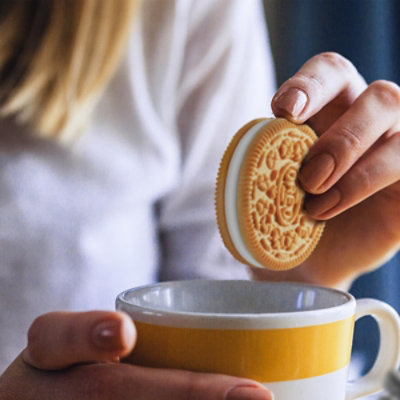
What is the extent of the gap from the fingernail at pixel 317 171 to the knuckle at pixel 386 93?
0.11 meters

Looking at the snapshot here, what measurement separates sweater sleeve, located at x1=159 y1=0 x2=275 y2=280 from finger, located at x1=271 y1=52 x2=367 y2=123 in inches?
19.0

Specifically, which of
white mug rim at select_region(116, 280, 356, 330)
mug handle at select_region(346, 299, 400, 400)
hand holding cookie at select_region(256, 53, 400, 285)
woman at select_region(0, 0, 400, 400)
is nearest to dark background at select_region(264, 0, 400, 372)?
woman at select_region(0, 0, 400, 400)

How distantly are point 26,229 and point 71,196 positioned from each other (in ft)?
0.28

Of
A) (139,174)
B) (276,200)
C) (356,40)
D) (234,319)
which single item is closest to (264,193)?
(276,200)

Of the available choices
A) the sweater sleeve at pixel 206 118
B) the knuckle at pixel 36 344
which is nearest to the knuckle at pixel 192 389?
the knuckle at pixel 36 344

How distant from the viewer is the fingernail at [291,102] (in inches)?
19.6

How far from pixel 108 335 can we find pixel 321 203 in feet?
0.77

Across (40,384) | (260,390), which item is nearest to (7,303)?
(40,384)

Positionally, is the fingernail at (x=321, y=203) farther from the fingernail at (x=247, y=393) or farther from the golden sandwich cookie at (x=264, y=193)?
the fingernail at (x=247, y=393)

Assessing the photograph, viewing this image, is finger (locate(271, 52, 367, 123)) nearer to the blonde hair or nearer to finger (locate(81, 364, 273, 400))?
finger (locate(81, 364, 273, 400))

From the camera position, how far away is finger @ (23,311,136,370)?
0.38 metres

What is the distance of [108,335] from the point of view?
380 mm

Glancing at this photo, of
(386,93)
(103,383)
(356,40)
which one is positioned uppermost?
(356,40)

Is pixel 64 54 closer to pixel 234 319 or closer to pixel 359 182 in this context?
pixel 359 182
